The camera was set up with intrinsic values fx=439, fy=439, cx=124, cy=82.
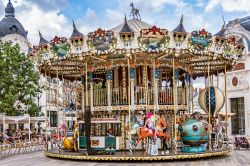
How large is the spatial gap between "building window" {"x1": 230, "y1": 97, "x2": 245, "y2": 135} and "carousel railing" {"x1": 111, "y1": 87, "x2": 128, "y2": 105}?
72.9ft

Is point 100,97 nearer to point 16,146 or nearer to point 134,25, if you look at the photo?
point 134,25

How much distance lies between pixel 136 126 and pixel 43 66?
626 centimetres

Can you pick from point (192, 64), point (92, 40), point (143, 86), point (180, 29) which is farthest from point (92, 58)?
point (192, 64)

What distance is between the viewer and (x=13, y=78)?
34.0 m

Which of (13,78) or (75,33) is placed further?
(13,78)

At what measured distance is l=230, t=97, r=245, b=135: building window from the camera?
3972 cm

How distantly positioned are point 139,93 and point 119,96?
0.95m

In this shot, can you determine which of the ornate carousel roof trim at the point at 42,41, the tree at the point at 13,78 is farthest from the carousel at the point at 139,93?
the tree at the point at 13,78

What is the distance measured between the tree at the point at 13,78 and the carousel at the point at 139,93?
1134 centimetres

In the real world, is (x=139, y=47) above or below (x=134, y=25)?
below

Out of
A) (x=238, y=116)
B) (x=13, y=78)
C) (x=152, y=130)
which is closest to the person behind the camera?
(x=152, y=130)

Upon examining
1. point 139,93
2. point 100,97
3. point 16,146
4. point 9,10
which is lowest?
point 16,146

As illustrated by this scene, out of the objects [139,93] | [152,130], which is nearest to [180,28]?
[139,93]

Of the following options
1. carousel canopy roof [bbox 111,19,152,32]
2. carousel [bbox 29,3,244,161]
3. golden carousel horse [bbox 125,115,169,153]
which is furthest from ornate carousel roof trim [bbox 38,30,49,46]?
golden carousel horse [bbox 125,115,169,153]
